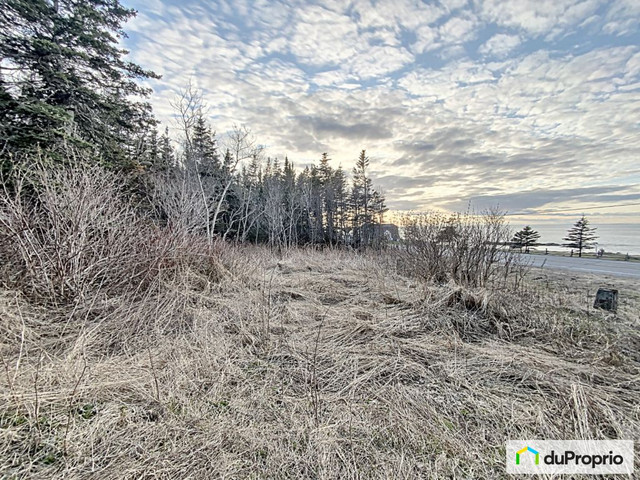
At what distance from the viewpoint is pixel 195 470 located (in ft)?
4.39

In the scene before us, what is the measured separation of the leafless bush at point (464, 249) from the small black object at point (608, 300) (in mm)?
1268

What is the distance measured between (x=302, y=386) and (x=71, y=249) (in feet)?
10.6

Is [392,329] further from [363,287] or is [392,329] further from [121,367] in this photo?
[121,367]

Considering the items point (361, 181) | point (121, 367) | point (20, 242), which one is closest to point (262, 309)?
point (121, 367)

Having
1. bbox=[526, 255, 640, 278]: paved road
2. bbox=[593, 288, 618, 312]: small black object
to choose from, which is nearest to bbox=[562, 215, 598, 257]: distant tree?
bbox=[526, 255, 640, 278]: paved road

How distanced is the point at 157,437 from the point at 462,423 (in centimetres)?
191

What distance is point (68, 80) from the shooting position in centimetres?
690

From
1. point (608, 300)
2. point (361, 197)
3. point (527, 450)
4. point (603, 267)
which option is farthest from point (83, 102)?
point (361, 197)

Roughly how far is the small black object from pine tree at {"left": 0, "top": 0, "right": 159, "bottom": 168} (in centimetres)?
1037

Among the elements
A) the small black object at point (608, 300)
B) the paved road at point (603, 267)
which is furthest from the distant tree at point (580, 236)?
the small black object at point (608, 300)

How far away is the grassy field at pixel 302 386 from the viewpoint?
1.42 m

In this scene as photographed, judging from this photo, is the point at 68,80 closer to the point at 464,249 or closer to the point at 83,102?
the point at 83,102

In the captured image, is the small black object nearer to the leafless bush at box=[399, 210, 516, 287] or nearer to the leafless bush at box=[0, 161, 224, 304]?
the leafless bush at box=[399, 210, 516, 287]

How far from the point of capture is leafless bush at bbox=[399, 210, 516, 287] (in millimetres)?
4402
